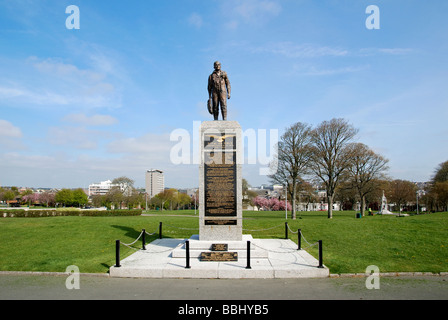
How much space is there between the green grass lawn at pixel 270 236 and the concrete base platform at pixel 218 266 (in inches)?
28.7

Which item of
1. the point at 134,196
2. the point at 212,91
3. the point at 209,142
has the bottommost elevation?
the point at 134,196

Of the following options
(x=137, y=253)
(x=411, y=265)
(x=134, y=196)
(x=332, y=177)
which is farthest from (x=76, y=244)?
(x=134, y=196)

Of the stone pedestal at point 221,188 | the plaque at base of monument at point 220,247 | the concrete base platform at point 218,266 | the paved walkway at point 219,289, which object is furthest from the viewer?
the stone pedestal at point 221,188

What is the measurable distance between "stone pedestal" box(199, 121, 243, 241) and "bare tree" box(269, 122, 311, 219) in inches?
944

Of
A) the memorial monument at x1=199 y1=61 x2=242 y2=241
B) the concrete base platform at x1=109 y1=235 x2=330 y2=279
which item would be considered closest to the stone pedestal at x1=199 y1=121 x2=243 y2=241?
the memorial monument at x1=199 y1=61 x2=242 y2=241

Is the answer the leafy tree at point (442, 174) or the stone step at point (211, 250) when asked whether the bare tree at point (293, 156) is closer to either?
the stone step at point (211, 250)

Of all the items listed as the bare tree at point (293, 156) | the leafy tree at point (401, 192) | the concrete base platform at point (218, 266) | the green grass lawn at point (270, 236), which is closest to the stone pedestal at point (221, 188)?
the concrete base platform at point (218, 266)

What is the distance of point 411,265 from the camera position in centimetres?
1030

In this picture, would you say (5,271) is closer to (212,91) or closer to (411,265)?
(212,91)

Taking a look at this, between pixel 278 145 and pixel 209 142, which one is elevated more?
pixel 278 145

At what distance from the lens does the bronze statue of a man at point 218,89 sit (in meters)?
12.9

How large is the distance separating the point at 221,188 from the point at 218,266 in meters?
3.23

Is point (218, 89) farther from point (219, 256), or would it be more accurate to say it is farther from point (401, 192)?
point (401, 192)

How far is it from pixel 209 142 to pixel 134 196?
5912 cm
